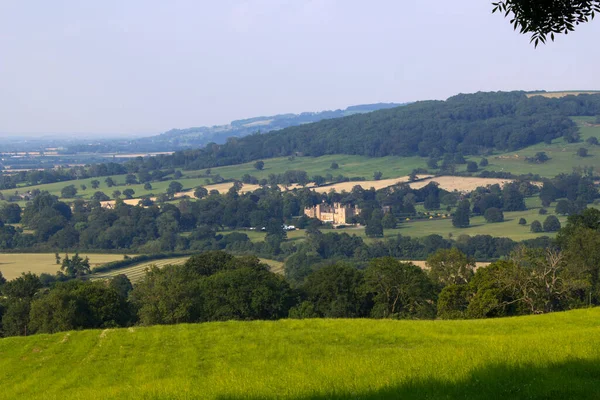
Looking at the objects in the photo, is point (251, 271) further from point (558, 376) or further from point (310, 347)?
point (558, 376)

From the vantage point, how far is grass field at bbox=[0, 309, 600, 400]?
573 inches

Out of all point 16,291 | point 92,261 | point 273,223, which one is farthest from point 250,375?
point 273,223

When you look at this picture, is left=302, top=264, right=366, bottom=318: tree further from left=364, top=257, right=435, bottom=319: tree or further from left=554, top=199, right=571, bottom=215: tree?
left=554, top=199, right=571, bottom=215: tree

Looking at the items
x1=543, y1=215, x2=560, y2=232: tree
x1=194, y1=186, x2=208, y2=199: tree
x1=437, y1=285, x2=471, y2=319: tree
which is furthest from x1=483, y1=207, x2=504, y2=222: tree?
x1=437, y1=285, x2=471, y2=319: tree

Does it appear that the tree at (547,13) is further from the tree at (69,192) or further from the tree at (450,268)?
the tree at (69,192)

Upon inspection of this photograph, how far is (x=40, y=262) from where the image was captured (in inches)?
4284

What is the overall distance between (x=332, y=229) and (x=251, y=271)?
9553 cm

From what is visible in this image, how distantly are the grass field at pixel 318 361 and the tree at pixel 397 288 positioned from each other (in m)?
18.7

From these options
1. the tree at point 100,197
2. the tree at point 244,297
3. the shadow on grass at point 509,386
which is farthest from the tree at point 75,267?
the shadow on grass at point 509,386

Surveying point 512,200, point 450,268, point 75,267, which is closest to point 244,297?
point 450,268

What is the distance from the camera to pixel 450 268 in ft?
172

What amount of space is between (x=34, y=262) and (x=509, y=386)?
104670mm

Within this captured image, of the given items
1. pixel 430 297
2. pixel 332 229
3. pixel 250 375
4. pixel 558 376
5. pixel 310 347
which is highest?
pixel 558 376

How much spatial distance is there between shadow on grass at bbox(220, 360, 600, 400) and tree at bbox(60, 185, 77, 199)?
184 meters
